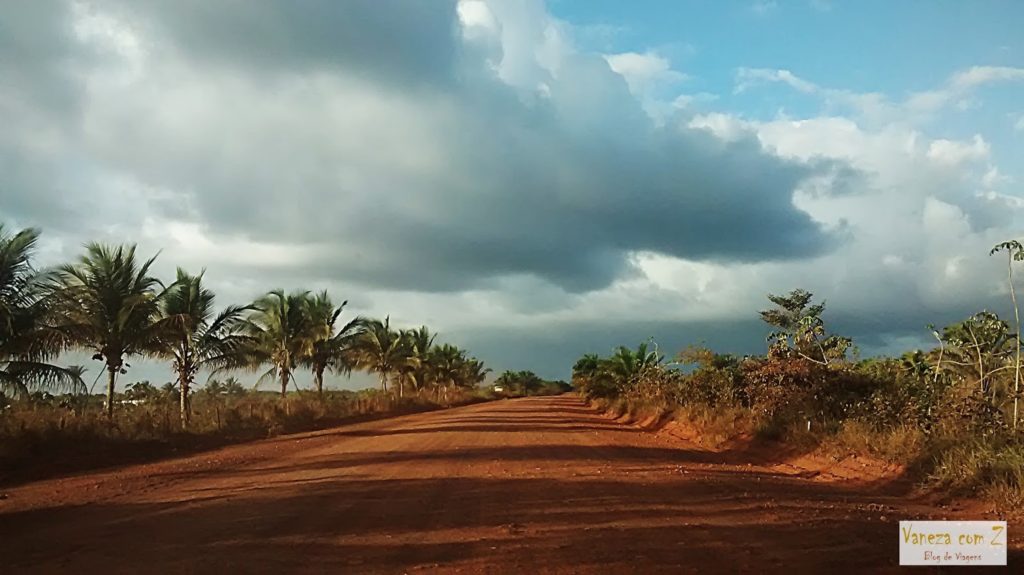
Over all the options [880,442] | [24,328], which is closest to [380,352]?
[24,328]

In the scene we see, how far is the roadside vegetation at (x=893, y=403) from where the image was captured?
11.3m

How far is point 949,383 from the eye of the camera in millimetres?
15062

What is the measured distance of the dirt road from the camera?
7.10 m

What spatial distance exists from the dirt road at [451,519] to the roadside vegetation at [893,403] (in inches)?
49.3

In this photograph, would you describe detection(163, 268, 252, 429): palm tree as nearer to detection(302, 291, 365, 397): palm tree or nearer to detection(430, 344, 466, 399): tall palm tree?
detection(302, 291, 365, 397): palm tree

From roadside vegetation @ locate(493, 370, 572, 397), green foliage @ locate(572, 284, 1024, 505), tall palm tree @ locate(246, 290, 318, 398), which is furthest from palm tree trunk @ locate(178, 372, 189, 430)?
roadside vegetation @ locate(493, 370, 572, 397)

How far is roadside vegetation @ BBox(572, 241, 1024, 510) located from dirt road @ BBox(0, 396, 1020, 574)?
1.25m

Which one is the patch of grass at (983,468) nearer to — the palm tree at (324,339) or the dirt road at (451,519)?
the dirt road at (451,519)

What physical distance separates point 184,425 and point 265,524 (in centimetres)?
1690

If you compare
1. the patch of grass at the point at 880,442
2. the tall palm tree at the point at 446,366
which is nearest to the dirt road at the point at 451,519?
the patch of grass at the point at 880,442

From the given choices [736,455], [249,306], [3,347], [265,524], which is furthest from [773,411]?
[249,306]

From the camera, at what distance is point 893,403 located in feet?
50.4

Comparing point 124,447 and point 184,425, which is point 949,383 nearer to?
point 124,447

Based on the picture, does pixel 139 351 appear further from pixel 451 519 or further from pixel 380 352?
pixel 380 352
